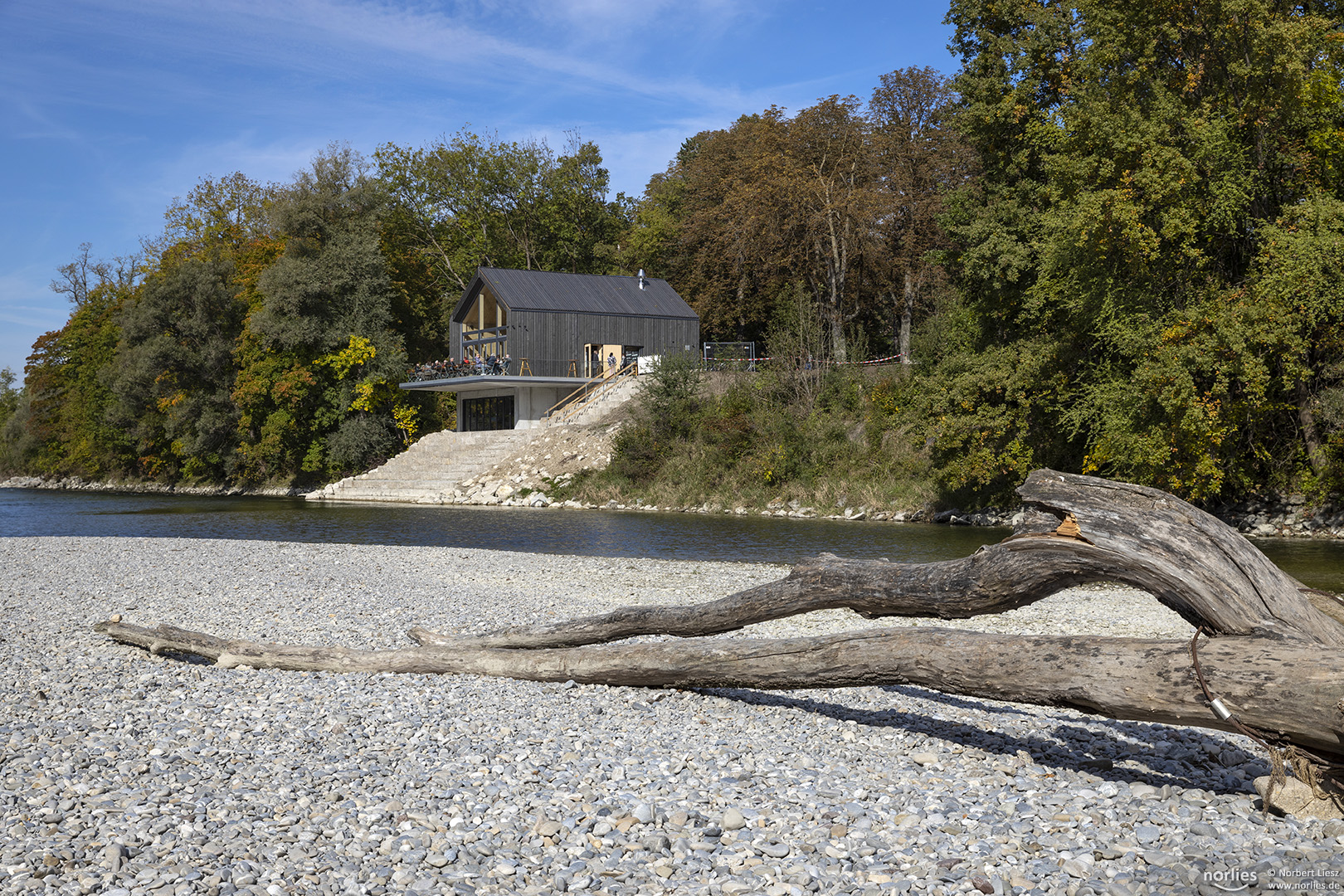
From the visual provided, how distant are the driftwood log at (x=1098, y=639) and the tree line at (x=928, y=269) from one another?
15798 mm

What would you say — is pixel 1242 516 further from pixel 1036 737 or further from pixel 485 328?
pixel 485 328

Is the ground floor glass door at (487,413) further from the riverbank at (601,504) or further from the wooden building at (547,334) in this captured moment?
the riverbank at (601,504)

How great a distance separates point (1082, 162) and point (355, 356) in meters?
32.5

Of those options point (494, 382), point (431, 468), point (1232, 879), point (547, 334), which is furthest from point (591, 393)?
point (1232, 879)

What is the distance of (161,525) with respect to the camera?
80.9 feet

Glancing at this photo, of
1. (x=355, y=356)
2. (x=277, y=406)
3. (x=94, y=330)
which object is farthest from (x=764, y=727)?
(x=94, y=330)

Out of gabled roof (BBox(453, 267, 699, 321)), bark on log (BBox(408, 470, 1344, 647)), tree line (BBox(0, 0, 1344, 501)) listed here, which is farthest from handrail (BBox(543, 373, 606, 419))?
bark on log (BBox(408, 470, 1344, 647))

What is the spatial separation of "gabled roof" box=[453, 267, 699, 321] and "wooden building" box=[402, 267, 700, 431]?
0.15 ft

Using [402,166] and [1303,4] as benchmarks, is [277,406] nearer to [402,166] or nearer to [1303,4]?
[402,166]

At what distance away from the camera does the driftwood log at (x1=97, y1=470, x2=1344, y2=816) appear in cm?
418

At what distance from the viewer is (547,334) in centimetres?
4272

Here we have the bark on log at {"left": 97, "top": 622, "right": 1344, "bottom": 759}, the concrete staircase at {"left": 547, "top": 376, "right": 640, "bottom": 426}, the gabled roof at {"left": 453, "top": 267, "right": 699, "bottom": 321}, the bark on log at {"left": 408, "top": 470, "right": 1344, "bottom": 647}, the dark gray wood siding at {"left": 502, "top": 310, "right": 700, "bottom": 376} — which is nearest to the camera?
the bark on log at {"left": 97, "top": 622, "right": 1344, "bottom": 759}

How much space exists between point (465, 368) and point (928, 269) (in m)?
21.0

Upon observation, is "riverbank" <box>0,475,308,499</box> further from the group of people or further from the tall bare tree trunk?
the tall bare tree trunk
